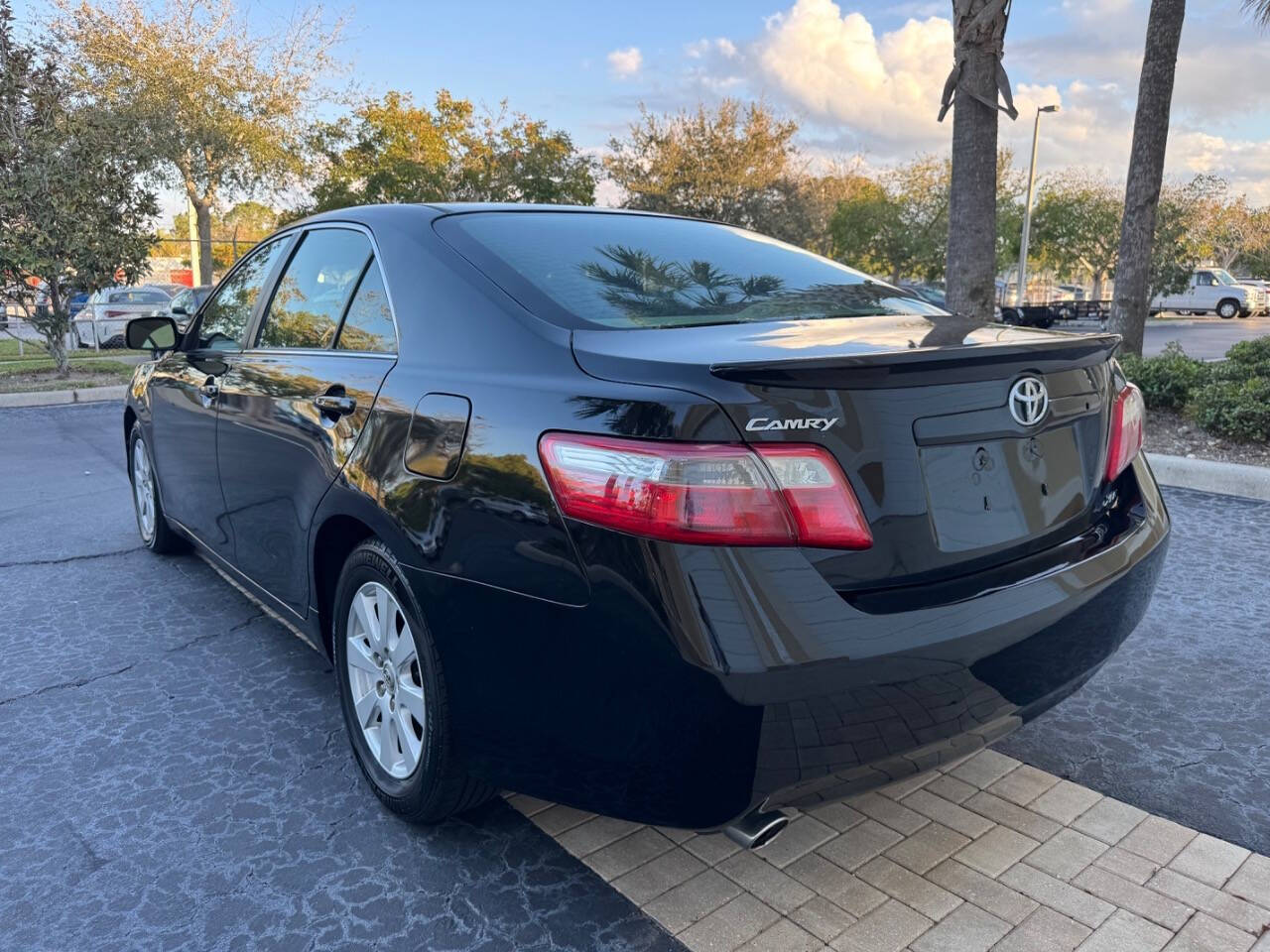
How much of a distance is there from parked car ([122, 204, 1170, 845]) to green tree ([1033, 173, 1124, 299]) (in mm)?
37623

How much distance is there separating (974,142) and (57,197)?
1096 cm

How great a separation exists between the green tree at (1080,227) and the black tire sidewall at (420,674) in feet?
125

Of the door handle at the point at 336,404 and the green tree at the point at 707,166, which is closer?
the door handle at the point at 336,404

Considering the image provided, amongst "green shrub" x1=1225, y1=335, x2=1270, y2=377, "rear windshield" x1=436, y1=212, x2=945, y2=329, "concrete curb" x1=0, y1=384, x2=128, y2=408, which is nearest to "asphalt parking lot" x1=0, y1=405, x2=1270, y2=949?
"rear windshield" x1=436, y1=212, x2=945, y2=329

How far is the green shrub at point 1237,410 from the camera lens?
6.85m

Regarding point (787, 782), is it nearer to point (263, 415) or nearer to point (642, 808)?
point (642, 808)

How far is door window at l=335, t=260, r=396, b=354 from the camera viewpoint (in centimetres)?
257

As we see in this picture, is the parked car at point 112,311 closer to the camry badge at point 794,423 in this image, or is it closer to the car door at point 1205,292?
the camry badge at point 794,423

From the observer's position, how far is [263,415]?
3059 mm

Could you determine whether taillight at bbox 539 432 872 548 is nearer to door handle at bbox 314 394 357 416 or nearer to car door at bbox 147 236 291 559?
door handle at bbox 314 394 357 416

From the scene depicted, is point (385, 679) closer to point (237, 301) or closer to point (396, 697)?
point (396, 697)

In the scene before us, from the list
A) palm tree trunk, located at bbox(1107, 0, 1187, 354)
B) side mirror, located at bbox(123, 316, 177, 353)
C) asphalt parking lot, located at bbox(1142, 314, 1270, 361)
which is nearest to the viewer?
side mirror, located at bbox(123, 316, 177, 353)

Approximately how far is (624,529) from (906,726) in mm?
689

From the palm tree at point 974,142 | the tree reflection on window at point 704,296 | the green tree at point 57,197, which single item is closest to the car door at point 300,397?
the tree reflection on window at point 704,296
